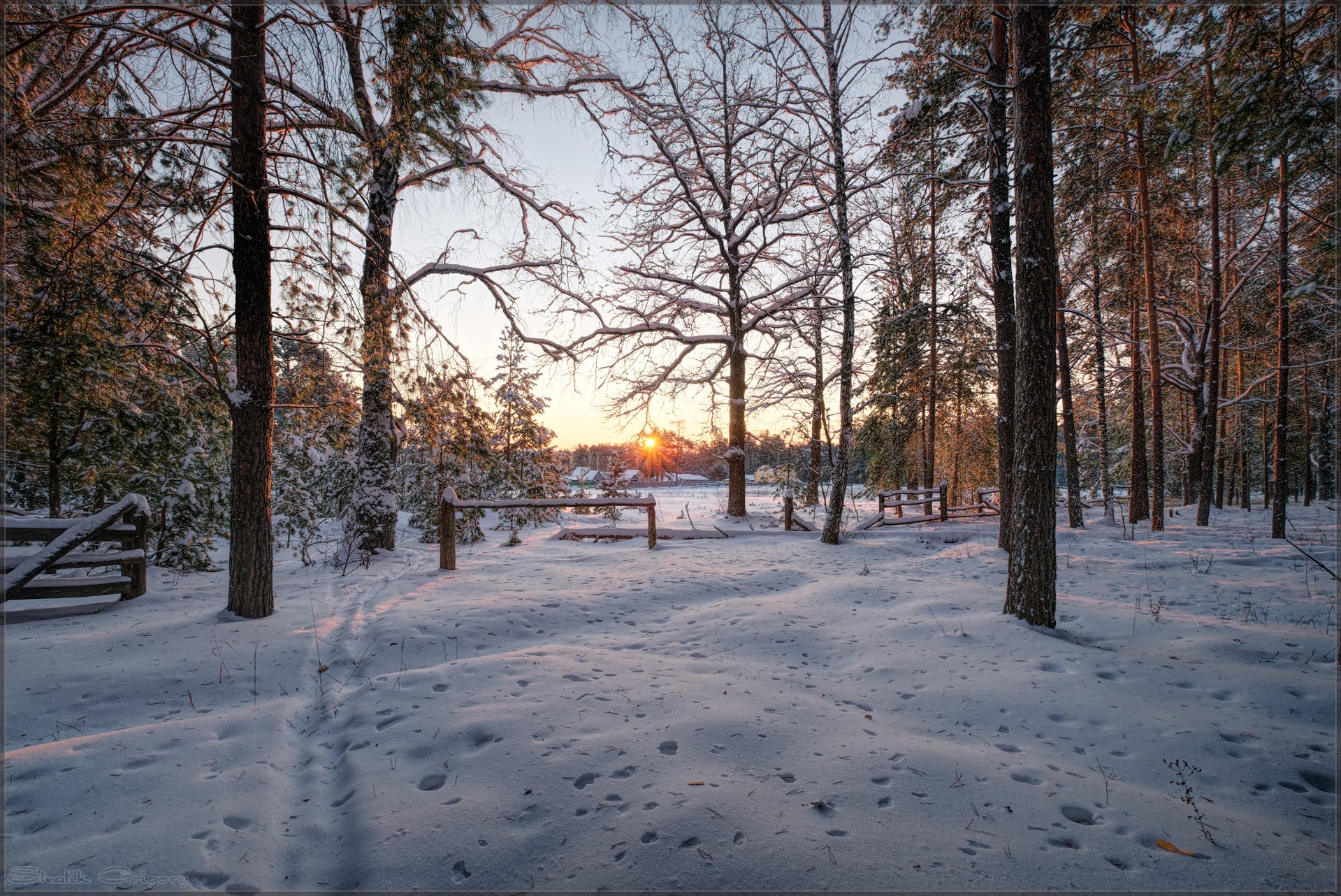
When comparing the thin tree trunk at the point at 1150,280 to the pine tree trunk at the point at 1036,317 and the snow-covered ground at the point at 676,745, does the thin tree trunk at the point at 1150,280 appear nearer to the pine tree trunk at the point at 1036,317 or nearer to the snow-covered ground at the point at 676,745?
the snow-covered ground at the point at 676,745

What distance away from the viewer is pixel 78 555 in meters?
6.02

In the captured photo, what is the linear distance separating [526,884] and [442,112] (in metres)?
6.75

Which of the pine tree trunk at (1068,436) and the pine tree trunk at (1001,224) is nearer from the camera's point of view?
the pine tree trunk at (1001,224)

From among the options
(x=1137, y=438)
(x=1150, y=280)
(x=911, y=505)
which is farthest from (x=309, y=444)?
(x=1137, y=438)

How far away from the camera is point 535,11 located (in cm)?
959

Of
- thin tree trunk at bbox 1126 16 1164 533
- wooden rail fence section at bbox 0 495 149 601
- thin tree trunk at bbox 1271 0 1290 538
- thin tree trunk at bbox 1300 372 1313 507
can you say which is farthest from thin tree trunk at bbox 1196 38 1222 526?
wooden rail fence section at bbox 0 495 149 601

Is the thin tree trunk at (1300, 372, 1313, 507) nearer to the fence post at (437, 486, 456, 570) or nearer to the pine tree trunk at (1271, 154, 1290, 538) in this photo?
the pine tree trunk at (1271, 154, 1290, 538)

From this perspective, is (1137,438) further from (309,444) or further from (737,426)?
(309,444)

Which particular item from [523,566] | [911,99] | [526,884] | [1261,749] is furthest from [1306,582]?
[523,566]

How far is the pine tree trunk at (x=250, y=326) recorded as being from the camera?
206 inches

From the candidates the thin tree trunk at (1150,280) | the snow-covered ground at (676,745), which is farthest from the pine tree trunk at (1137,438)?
the snow-covered ground at (676,745)

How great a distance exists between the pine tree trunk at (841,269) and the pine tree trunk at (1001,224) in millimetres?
2578

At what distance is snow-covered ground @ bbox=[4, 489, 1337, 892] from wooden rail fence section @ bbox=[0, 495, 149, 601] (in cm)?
37

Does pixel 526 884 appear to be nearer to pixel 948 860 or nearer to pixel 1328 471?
pixel 948 860
